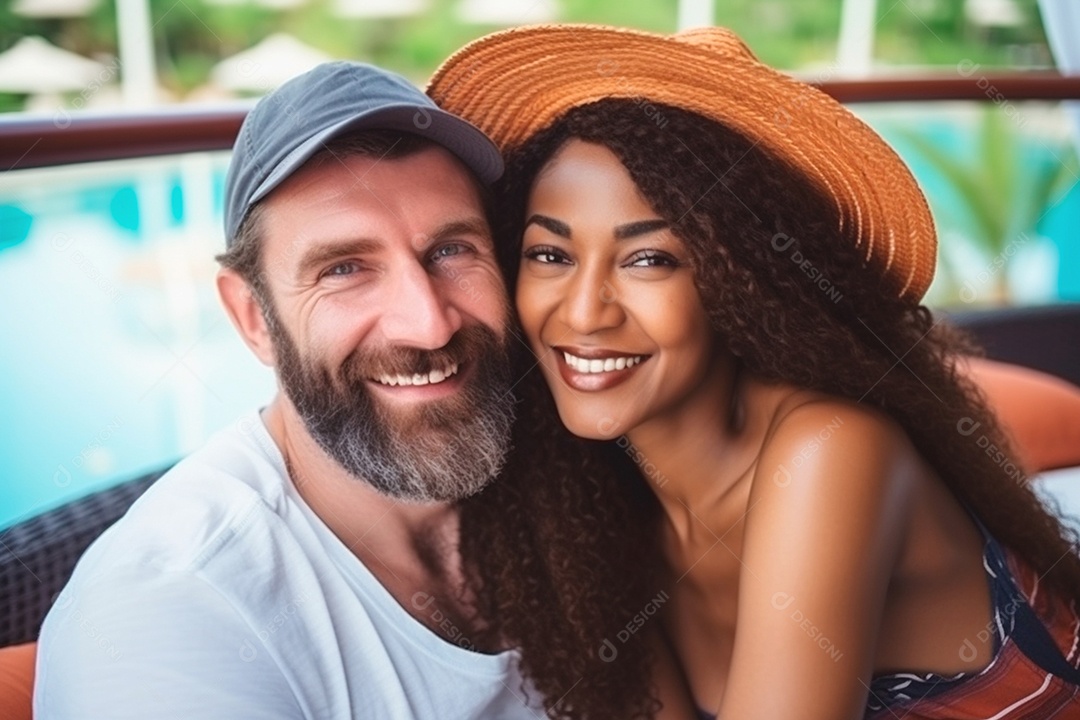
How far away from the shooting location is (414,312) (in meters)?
1.53

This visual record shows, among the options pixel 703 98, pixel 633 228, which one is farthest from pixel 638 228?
pixel 703 98

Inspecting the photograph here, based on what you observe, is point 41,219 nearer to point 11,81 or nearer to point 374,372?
point 374,372

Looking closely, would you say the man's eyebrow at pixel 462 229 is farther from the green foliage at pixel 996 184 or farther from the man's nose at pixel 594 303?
the green foliage at pixel 996 184

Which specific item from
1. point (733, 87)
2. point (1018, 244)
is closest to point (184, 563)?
point (733, 87)

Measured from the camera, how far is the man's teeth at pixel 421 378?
1.55 metres

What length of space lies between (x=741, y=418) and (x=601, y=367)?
0.97 ft

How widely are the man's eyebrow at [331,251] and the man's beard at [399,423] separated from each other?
113 mm

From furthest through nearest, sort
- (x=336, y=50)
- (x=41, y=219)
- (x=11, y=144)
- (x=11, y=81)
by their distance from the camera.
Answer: (x=336, y=50) → (x=11, y=81) → (x=41, y=219) → (x=11, y=144)

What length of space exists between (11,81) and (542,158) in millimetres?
11287

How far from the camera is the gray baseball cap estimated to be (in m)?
1.48

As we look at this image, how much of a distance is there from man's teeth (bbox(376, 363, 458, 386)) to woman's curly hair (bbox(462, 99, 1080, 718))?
0.22 m

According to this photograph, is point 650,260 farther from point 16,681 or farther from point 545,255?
point 16,681

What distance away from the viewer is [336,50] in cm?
1501

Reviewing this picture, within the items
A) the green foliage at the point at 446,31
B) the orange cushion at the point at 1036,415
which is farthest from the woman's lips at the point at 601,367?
the green foliage at the point at 446,31
